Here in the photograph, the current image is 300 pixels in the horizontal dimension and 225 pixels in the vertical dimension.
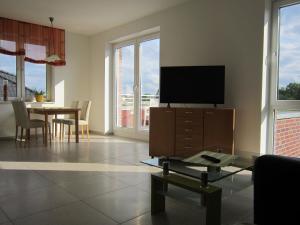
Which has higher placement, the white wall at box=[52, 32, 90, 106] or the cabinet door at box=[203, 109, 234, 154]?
the white wall at box=[52, 32, 90, 106]

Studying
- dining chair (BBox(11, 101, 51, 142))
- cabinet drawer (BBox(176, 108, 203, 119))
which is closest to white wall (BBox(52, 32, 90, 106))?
dining chair (BBox(11, 101, 51, 142))

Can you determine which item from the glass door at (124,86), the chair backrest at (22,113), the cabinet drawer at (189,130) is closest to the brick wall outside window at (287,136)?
the cabinet drawer at (189,130)

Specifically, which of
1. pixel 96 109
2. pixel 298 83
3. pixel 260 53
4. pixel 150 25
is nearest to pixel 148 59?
pixel 150 25

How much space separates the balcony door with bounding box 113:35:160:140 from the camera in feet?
18.6

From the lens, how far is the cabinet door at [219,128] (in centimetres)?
360

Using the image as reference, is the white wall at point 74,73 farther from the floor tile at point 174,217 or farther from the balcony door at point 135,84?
the floor tile at point 174,217

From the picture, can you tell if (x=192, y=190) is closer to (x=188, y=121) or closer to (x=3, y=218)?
(x=3, y=218)

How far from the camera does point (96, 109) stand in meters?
6.89

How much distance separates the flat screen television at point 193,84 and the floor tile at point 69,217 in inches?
93.8

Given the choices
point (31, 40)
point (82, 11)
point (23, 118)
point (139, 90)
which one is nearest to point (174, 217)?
point (23, 118)

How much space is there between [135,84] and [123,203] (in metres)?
3.96

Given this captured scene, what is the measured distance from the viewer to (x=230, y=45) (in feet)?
12.9

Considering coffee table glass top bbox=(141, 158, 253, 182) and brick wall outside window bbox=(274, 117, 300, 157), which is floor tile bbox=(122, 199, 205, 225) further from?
brick wall outside window bbox=(274, 117, 300, 157)

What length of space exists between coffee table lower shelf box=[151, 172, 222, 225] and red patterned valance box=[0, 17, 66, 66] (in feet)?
16.2
